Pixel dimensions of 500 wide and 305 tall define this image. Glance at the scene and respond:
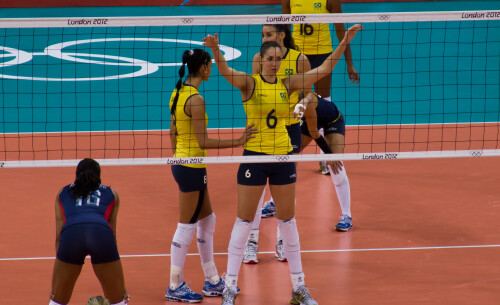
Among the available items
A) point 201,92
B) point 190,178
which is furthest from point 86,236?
point 201,92

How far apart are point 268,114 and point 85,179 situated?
70.2 inches

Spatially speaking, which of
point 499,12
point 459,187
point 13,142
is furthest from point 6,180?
point 499,12

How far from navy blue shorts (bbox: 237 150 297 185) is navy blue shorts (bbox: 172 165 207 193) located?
412mm

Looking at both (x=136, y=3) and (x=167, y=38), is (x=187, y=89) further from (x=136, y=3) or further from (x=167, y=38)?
(x=136, y=3)

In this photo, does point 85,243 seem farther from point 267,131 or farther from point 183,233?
point 267,131

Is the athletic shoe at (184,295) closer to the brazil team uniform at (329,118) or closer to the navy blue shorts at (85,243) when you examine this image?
the navy blue shorts at (85,243)

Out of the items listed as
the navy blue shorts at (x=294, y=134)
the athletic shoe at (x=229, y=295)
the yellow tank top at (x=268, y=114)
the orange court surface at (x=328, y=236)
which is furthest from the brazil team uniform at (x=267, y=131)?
the orange court surface at (x=328, y=236)

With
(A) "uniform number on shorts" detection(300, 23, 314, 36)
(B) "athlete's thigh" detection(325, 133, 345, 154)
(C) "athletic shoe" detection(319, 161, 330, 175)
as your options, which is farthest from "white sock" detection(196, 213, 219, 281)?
(C) "athletic shoe" detection(319, 161, 330, 175)

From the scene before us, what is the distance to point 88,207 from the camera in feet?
19.7

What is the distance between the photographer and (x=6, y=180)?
35.2ft

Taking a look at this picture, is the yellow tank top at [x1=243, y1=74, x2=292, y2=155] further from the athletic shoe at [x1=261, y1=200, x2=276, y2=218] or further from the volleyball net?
A: the athletic shoe at [x1=261, y1=200, x2=276, y2=218]

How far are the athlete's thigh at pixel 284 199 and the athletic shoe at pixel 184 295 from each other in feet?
3.78

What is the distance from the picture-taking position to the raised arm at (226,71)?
21.6ft

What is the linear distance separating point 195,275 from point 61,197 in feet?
7.46
